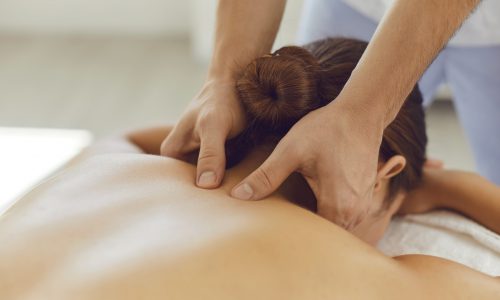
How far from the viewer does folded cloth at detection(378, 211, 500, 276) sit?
4.45ft

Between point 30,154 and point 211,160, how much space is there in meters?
1.64

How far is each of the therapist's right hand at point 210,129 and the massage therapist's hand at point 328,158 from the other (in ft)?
0.22

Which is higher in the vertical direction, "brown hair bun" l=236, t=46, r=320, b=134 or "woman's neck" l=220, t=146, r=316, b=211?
"brown hair bun" l=236, t=46, r=320, b=134

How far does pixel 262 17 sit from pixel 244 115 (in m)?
0.28

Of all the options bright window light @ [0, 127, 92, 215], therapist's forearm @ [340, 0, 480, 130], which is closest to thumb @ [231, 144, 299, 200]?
therapist's forearm @ [340, 0, 480, 130]

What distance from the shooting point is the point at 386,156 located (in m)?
1.29

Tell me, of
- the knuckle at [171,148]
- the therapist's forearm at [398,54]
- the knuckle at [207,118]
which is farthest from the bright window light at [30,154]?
the therapist's forearm at [398,54]

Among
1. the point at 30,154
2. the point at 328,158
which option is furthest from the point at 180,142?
the point at 30,154

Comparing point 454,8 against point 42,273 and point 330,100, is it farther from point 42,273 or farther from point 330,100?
point 42,273

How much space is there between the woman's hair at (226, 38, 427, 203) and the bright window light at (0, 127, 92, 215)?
1289 millimetres

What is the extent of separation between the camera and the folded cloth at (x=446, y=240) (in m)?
1.36

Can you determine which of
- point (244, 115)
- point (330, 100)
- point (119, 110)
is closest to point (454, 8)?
point (330, 100)

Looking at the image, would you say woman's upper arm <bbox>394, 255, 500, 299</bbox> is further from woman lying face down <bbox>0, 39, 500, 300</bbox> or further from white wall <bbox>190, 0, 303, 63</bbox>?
white wall <bbox>190, 0, 303, 63</bbox>

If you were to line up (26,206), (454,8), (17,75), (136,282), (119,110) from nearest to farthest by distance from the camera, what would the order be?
(136,282) < (26,206) < (454,8) < (119,110) < (17,75)
